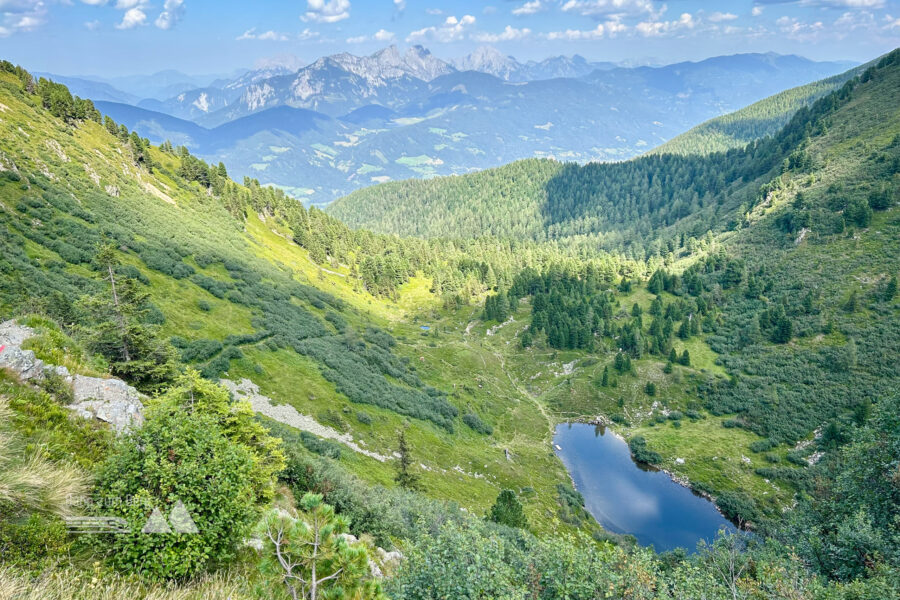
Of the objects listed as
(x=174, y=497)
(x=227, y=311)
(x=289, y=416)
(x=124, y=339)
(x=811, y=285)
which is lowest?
(x=811, y=285)

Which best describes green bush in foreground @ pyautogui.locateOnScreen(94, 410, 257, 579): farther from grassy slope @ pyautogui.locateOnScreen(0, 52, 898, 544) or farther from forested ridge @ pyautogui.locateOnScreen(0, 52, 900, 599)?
grassy slope @ pyautogui.locateOnScreen(0, 52, 898, 544)

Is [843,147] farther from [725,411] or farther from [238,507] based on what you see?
[238,507]

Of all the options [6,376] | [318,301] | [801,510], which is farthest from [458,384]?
[6,376]

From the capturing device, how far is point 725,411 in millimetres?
85500

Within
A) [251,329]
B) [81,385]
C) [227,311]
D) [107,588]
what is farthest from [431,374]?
[107,588]

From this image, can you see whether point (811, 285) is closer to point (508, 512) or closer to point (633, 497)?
point (633, 497)

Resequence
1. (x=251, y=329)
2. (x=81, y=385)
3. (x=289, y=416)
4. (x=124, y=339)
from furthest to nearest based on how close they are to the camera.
Answer: (x=251, y=329), (x=289, y=416), (x=124, y=339), (x=81, y=385)

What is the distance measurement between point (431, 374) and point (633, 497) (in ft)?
146

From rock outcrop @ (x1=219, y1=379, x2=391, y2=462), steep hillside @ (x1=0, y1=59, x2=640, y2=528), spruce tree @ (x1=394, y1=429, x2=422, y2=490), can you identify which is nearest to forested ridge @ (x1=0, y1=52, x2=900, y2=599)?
spruce tree @ (x1=394, y1=429, x2=422, y2=490)

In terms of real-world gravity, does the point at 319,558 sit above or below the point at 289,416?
above

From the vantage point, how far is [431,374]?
9138 cm

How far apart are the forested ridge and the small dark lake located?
4046mm

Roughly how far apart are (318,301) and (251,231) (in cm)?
4826

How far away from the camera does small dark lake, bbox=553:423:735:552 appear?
206 feet
